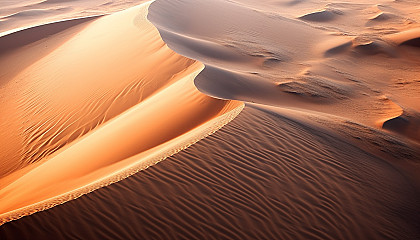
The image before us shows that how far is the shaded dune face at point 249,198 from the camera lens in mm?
3418

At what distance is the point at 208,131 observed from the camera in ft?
16.4

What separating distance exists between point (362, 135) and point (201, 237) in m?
4.20

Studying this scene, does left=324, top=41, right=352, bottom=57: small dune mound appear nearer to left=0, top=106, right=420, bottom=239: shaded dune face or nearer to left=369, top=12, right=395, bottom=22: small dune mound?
left=369, top=12, right=395, bottom=22: small dune mound

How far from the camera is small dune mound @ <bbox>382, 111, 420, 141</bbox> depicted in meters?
7.16

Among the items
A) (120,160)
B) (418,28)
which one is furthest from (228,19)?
(120,160)

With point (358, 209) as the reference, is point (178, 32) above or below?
above

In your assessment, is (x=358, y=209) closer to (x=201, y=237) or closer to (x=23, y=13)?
(x=201, y=237)

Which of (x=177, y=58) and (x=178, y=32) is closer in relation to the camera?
(x=177, y=58)

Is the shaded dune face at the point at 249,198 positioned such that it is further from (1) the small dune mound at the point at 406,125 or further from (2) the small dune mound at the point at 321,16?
(2) the small dune mound at the point at 321,16

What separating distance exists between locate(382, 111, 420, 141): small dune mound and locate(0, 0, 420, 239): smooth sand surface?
4cm

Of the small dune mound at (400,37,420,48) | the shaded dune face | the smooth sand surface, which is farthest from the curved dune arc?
the small dune mound at (400,37,420,48)

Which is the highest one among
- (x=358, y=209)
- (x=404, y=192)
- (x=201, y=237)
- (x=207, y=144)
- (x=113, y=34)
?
(x=113, y=34)

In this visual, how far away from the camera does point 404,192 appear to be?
5.09 m

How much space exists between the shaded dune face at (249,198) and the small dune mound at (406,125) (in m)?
1.94
